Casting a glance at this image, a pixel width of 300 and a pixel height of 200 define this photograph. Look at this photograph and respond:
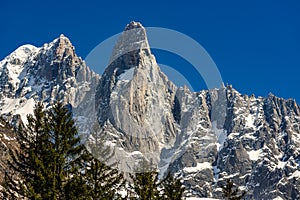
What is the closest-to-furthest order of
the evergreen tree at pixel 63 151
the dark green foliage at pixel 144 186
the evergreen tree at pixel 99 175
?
1. the evergreen tree at pixel 63 151
2. the evergreen tree at pixel 99 175
3. the dark green foliage at pixel 144 186

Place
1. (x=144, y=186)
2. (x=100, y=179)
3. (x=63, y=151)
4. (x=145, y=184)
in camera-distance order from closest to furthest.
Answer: (x=63, y=151) < (x=100, y=179) < (x=144, y=186) < (x=145, y=184)

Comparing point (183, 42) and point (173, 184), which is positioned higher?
point (183, 42)

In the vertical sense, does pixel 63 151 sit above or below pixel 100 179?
below

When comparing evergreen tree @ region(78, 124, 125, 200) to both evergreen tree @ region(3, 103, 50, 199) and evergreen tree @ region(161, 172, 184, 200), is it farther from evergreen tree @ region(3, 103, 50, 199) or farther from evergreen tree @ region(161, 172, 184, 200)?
evergreen tree @ region(161, 172, 184, 200)

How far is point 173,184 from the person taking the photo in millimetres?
46094

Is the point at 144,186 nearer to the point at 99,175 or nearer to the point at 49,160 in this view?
the point at 99,175

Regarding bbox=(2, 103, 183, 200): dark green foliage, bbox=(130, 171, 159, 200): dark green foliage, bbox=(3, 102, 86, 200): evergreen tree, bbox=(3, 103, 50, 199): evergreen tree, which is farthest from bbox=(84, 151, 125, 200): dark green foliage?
bbox=(3, 103, 50, 199): evergreen tree

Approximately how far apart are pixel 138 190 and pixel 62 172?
1144 cm

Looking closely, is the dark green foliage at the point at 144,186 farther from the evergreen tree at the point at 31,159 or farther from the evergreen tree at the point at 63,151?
the evergreen tree at the point at 31,159

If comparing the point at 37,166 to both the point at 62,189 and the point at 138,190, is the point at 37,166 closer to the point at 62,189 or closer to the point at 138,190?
the point at 62,189

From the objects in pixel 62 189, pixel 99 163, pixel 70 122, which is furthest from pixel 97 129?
pixel 62 189

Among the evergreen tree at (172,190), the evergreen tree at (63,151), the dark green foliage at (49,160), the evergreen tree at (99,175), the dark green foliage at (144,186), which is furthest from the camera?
the evergreen tree at (172,190)

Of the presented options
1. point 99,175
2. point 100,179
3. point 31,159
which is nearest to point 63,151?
point 31,159

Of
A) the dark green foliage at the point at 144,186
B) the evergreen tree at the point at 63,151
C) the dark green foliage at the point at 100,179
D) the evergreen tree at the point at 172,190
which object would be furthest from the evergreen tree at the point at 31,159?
the evergreen tree at the point at 172,190
